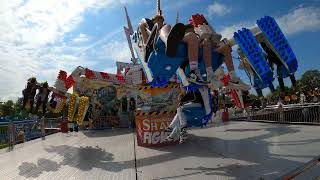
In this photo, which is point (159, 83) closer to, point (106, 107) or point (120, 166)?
point (120, 166)

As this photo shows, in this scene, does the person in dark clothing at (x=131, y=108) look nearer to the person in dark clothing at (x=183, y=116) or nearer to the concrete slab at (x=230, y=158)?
the concrete slab at (x=230, y=158)

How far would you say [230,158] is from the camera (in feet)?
20.7

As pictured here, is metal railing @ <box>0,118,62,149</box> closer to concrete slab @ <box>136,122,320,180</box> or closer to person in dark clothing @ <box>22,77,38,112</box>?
person in dark clothing @ <box>22,77,38,112</box>

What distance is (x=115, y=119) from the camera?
62.3ft

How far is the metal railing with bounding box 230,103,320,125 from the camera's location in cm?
1250

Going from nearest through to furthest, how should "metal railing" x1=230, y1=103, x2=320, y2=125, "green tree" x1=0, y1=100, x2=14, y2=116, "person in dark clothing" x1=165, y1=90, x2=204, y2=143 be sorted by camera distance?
"person in dark clothing" x1=165, y1=90, x2=204, y2=143
"metal railing" x1=230, y1=103, x2=320, y2=125
"green tree" x1=0, y1=100, x2=14, y2=116

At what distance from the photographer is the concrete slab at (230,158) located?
5.15 meters

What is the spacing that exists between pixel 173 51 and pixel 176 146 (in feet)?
11.7

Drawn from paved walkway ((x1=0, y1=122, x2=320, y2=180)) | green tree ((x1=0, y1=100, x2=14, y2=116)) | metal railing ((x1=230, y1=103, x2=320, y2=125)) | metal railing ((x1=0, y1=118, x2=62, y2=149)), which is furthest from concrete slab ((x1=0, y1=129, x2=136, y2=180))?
green tree ((x1=0, y1=100, x2=14, y2=116))

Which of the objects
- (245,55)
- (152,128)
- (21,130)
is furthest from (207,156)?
(21,130)

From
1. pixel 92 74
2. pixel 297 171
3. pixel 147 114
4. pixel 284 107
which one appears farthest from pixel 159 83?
pixel 92 74

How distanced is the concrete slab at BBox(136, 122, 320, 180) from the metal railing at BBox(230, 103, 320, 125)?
178 inches

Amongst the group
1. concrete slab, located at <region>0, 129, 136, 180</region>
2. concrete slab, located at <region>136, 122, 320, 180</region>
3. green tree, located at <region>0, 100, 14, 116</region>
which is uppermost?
green tree, located at <region>0, 100, 14, 116</region>

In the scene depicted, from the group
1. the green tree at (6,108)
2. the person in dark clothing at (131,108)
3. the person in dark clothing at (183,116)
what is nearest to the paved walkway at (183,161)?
the person in dark clothing at (183,116)
